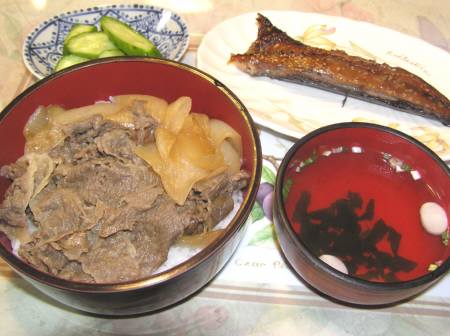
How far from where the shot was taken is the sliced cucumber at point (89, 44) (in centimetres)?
233

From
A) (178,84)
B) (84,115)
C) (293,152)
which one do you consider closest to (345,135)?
(293,152)

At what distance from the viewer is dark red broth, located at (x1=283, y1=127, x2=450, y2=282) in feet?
5.34

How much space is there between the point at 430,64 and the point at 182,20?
1.36 metres

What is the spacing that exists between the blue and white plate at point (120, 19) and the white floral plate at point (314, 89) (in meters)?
0.20

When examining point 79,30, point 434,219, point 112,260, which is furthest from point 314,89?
point 112,260

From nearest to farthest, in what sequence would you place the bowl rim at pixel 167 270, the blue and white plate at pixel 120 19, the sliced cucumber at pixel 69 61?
1. the bowl rim at pixel 167 270
2. the sliced cucumber at pixel 69 61
3. the blue and white plate at pixel 120 19

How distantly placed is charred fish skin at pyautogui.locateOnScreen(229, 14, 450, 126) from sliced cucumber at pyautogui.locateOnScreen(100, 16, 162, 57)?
1.43 feet

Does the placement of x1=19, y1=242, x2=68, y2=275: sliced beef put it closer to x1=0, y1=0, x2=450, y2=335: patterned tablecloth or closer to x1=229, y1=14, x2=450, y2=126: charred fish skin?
x1=0, y1=0, x2=450, y2=335: patterned tablecloth

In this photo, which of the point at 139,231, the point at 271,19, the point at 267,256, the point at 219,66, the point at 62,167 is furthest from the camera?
the point at 271,19

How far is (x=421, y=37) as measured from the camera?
2.71 m

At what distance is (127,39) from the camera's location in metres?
2.37

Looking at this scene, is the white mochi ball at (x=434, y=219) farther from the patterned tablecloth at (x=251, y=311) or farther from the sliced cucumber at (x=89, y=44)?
the sliced cucumber at (x=89, y=44)

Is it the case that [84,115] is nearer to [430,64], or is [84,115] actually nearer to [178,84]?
[178,84]

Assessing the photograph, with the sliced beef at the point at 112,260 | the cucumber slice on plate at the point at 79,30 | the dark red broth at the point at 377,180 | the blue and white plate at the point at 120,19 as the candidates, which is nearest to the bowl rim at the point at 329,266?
the dark red broth at the point at 377,180
